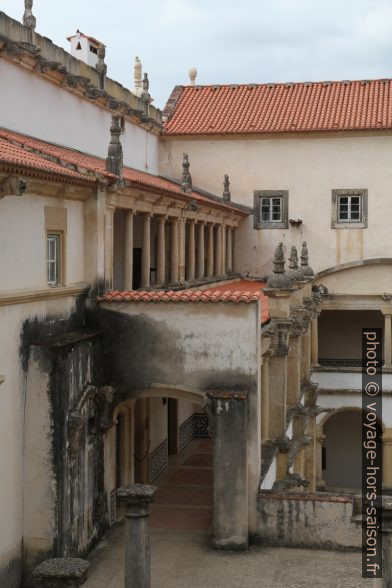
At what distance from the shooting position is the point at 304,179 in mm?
34156

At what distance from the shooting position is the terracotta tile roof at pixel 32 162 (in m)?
12.9

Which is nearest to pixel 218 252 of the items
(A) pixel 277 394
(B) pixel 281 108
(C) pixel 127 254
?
(B) pixel 281 108

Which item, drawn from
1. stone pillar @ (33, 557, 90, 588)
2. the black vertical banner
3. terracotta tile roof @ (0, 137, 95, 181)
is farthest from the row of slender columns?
stone pillar @ (33, 557, 90, 588)

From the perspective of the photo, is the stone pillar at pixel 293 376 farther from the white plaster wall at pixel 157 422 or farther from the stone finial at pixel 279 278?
the white plaster wall at pixel 157 422

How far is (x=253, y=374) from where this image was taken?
52.7 feet

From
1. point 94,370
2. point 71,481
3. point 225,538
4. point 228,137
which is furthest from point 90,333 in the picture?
point 228,137

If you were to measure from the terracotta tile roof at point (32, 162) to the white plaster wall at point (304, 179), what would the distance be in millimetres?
18875

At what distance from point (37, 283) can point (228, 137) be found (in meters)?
20.6

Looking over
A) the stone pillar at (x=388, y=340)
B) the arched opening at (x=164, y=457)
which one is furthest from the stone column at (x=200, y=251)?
the stone pillar at (x=388, y=340)

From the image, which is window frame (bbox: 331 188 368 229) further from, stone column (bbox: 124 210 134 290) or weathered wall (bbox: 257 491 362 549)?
weathered wall (bbox: 257 491 362 549)

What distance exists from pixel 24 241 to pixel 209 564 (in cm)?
644

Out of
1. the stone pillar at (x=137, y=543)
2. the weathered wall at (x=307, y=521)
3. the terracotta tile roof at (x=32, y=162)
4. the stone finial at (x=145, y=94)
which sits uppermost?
the stone finial at (x=145, y=94)

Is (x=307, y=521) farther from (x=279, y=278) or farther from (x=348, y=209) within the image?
(x=348, y=209)

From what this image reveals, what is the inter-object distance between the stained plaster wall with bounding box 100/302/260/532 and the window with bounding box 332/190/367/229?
61.3 feet
